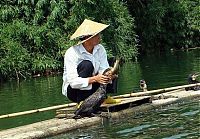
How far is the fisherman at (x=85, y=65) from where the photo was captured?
23.9 ft

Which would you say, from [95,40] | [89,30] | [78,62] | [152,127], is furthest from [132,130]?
[89,30]

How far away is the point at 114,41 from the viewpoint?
2645 centimetres

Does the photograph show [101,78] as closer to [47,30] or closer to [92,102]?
[92,102]

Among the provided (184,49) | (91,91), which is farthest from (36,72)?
(91,91)

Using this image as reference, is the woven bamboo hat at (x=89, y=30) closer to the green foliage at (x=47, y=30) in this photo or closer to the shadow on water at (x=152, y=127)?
the shadow on water at (x=152, y=127)

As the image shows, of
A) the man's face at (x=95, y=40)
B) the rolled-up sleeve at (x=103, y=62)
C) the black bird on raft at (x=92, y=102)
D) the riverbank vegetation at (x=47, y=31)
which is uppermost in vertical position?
the riverbank vegetation at (x=47, y=31)

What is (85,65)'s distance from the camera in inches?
290

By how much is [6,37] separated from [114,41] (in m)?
5.31

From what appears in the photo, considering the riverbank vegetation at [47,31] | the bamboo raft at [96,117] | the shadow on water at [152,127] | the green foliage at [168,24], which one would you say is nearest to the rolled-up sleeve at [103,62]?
the bamboo raft at [96,117]

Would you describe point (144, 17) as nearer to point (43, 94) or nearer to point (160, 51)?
point (160, 51)

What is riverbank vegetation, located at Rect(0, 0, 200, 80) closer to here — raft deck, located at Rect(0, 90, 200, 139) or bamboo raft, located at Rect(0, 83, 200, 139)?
bamboo raft, located at Rect(0, 83, 200, 139)

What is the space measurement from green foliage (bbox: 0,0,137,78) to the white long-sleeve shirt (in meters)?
15.6

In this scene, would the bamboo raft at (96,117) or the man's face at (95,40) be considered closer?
the bamboo raft at (96,117)

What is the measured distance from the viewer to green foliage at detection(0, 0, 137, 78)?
23953 millimetres
